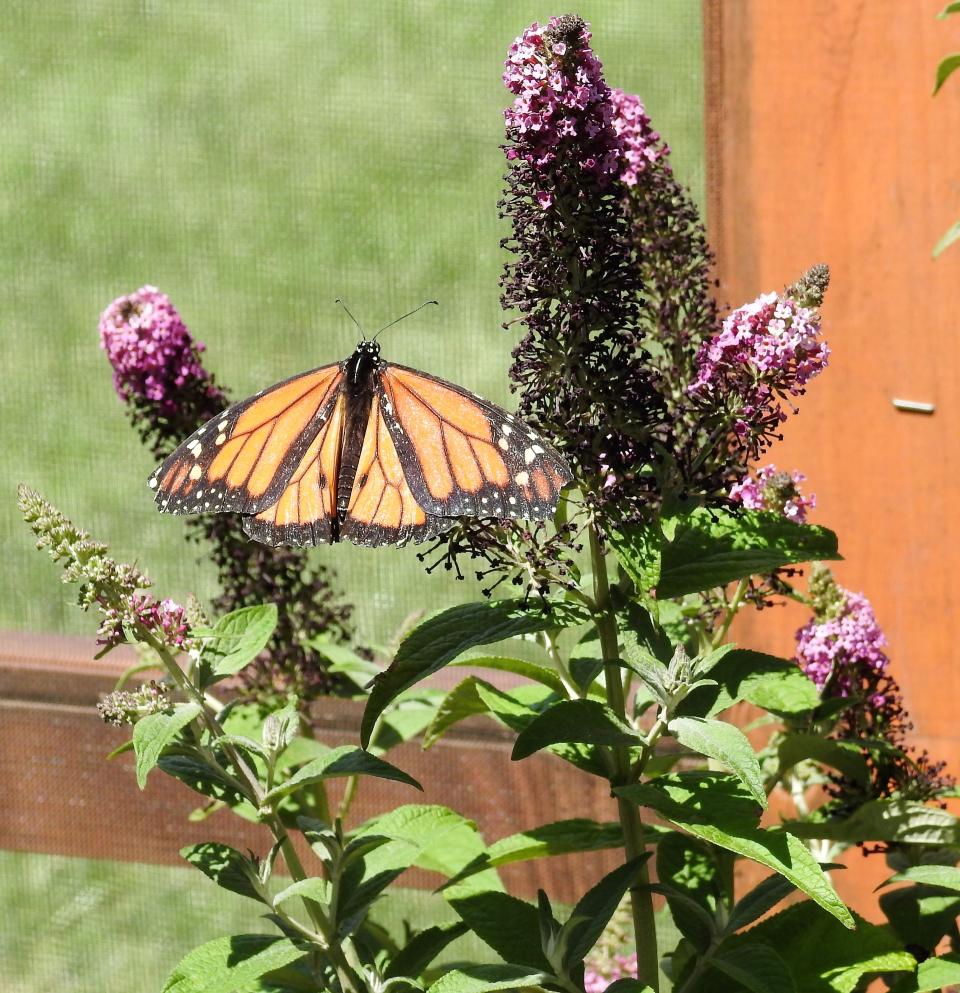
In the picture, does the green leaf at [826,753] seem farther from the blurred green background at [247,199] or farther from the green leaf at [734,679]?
the blurred green background at [247,199]

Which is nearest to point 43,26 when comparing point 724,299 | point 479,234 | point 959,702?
point 479,234

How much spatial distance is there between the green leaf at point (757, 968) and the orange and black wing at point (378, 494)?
0.43 meters

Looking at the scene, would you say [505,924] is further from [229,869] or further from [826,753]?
[826,753]

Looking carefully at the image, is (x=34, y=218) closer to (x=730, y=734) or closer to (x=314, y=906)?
(x=314, y=906)

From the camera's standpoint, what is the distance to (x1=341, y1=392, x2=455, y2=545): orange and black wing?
1175 mm

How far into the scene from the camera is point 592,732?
990 mm

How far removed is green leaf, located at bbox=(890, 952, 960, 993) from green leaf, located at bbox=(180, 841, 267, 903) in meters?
0.56

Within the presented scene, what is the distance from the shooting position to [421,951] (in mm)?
→ 1229

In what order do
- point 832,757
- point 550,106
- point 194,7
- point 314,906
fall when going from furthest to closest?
point 194,7 → point 832,757 → point 314,906 → point 550,106

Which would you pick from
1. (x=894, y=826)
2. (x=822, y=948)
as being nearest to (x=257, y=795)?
(x=822, y=948)

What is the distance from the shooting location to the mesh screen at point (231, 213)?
2176mm

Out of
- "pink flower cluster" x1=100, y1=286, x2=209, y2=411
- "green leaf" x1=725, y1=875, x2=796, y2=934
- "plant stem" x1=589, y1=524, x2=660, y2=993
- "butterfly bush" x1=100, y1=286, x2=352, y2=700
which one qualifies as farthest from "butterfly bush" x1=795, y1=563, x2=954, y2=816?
"pink flower cluster" x1=100, y1=286, x2=209, y2=411

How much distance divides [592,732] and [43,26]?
191cm

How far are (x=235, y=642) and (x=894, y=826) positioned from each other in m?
0.64
